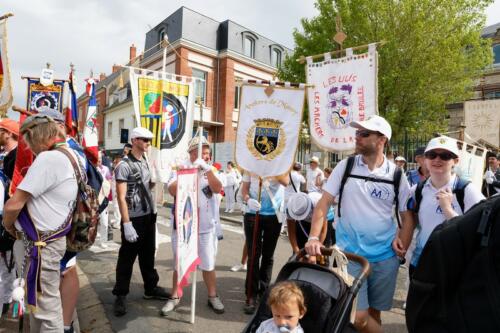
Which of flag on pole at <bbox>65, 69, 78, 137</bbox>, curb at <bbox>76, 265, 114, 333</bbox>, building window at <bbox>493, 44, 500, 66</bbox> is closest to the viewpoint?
curb at <bbox>76, 265, 114, 333</bbox>

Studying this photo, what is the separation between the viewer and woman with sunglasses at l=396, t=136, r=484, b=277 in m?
2.83

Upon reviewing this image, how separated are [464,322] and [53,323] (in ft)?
9.22

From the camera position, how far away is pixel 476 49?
592 inches

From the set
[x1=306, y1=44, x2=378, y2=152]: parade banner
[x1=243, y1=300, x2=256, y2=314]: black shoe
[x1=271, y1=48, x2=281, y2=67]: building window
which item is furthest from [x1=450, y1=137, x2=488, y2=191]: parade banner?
[x1=271, y1=48, x2=281, y2=67]: building window

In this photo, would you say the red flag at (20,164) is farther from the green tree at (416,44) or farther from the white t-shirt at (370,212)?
the green tree at (416,44)

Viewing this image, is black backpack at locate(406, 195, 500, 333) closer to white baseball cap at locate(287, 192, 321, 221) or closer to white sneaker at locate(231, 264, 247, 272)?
white baseball cap at locate(287, 192, 321, 221)

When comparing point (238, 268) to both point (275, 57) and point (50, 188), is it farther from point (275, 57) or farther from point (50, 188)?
point (275, 57)

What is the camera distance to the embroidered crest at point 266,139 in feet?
14.9

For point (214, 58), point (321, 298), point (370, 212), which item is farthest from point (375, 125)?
point (214, 58)

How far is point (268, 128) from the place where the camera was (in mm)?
4582

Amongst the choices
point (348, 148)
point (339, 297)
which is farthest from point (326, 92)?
point (339, 297)

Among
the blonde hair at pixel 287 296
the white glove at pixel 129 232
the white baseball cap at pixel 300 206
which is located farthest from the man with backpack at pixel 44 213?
the white baseball cap at pixel 300 206

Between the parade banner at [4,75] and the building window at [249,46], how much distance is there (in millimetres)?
22992

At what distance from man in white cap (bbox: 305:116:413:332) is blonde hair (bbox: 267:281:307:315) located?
0.60 m
